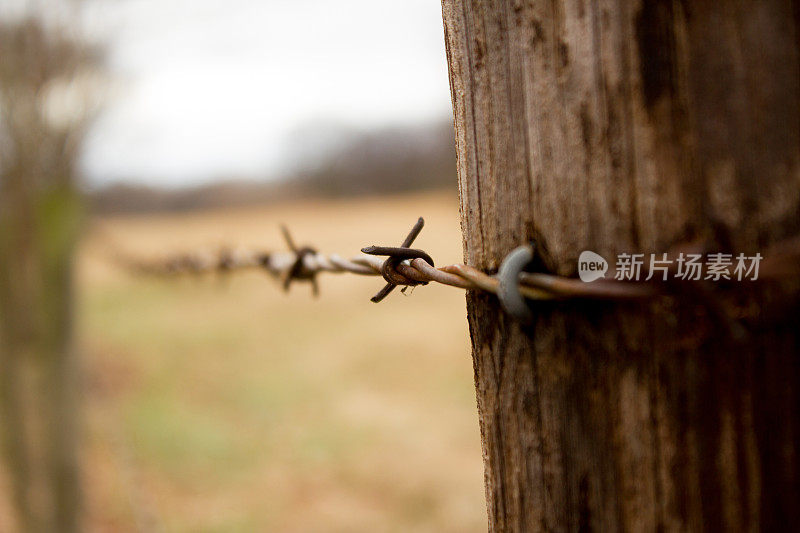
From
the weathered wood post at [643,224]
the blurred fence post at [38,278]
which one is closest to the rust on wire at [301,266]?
the weathered wood post at [643,224]

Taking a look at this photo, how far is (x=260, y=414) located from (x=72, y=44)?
7842 millimetres

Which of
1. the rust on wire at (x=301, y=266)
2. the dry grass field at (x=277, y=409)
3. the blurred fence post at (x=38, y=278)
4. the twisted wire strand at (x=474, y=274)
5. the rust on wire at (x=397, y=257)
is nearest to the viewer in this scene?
the twisted wire strand at (x=474, y=274)

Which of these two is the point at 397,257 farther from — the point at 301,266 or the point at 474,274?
the point at 301,266

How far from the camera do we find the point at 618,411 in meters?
0.60

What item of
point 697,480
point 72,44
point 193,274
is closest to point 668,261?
point 697,480

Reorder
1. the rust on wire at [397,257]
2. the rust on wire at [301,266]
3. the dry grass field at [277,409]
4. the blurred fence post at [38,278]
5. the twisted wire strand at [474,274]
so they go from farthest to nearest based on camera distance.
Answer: the dry grass field at [277,409]
the blurred fence post at [38,278]
the rust on wire at [301,266]
the rust on wire at [397,257]
the twisted wire strand at [474,274]

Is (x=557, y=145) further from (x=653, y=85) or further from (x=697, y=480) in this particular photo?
(x=697, y=480)

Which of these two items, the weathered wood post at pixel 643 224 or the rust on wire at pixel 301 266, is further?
the rust on wire at pixel 301 266

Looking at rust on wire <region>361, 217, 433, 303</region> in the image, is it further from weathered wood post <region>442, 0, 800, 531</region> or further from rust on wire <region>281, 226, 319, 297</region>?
rust on wire <region>281, 226, 319, 297</region>

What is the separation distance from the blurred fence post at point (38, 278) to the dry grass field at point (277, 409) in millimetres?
300

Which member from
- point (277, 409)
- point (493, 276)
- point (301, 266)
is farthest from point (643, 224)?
point (277, 409)

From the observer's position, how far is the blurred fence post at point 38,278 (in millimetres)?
3355

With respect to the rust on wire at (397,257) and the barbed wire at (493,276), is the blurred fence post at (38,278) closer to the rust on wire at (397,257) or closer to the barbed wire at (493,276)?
the barbed wire at (493,276)

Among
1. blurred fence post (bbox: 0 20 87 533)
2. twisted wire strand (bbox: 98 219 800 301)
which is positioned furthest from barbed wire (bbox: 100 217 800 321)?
blurred fence post (bbox: 0 20 87 533)
